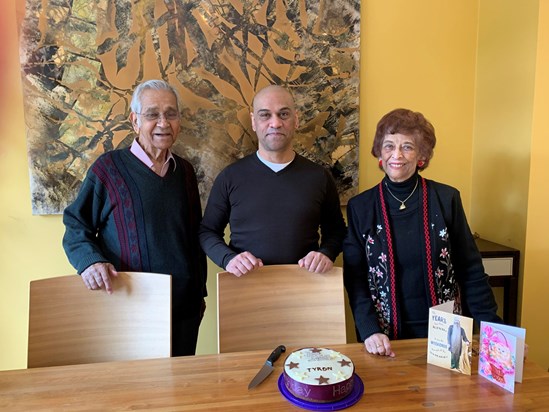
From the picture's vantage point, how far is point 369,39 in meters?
2.08

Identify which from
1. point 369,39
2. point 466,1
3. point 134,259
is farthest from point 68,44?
point 466,1

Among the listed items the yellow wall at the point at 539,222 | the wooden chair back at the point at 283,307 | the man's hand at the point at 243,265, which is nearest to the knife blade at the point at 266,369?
the wooden chair back at the point at 283,307

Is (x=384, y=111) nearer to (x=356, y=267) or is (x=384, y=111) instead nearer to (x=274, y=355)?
(x=356, y=267)

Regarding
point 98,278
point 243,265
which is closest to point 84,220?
point 98,278

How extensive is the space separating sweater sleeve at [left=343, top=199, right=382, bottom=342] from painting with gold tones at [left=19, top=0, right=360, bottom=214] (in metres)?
0.67

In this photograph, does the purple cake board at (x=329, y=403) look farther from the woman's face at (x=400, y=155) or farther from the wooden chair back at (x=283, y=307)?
the woman's face at (x=400, y=155)

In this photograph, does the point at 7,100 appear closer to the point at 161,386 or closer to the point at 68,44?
the point at 68,44

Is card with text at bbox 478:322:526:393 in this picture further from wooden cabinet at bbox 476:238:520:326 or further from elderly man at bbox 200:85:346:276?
wooden cabinet at bbox 476:238:520:326

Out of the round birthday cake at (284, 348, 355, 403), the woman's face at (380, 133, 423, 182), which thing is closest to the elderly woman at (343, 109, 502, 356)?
the woman's face at (380, 133, 423, 182)

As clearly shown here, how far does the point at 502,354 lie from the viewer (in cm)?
97

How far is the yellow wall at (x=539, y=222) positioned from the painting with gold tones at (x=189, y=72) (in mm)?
825

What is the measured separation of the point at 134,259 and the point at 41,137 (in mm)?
805

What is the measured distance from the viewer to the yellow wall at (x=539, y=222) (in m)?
1.82

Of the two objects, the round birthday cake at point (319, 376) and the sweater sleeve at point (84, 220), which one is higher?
the sweater sleeve at point (84, 220)
